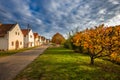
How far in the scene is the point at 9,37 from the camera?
36.5 meters

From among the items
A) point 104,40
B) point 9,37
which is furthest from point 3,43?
point 104,40

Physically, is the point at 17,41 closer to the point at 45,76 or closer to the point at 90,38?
the point at 90,38

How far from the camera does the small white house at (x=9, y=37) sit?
35344 millimetres

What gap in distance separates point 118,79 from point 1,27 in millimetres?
34456

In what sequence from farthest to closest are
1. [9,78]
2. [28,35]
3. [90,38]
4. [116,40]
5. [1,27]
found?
[28,35], [1,27], [90,38], [116,40], [9,78]

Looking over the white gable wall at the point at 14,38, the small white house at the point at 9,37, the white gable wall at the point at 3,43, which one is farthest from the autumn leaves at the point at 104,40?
the white gable wall at the point at 14,38

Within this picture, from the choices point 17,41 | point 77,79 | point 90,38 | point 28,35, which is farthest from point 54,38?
point 77,79

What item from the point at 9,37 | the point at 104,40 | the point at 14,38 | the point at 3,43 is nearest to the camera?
the point at 104,40

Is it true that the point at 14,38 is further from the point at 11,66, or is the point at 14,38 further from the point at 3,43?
the point at 11,66

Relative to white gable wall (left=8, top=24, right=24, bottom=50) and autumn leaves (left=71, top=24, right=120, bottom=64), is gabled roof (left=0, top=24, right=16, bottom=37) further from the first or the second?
autumn leaves (left=71, top=24, right=120, bottom=64)

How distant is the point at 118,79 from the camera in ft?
36.1

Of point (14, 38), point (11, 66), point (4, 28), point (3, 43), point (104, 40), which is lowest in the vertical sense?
point (11, 66)

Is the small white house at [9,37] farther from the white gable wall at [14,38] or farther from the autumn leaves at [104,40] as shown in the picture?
the autumn leaves at [104,40]

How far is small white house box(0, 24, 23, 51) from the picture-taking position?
3534 centimetres
